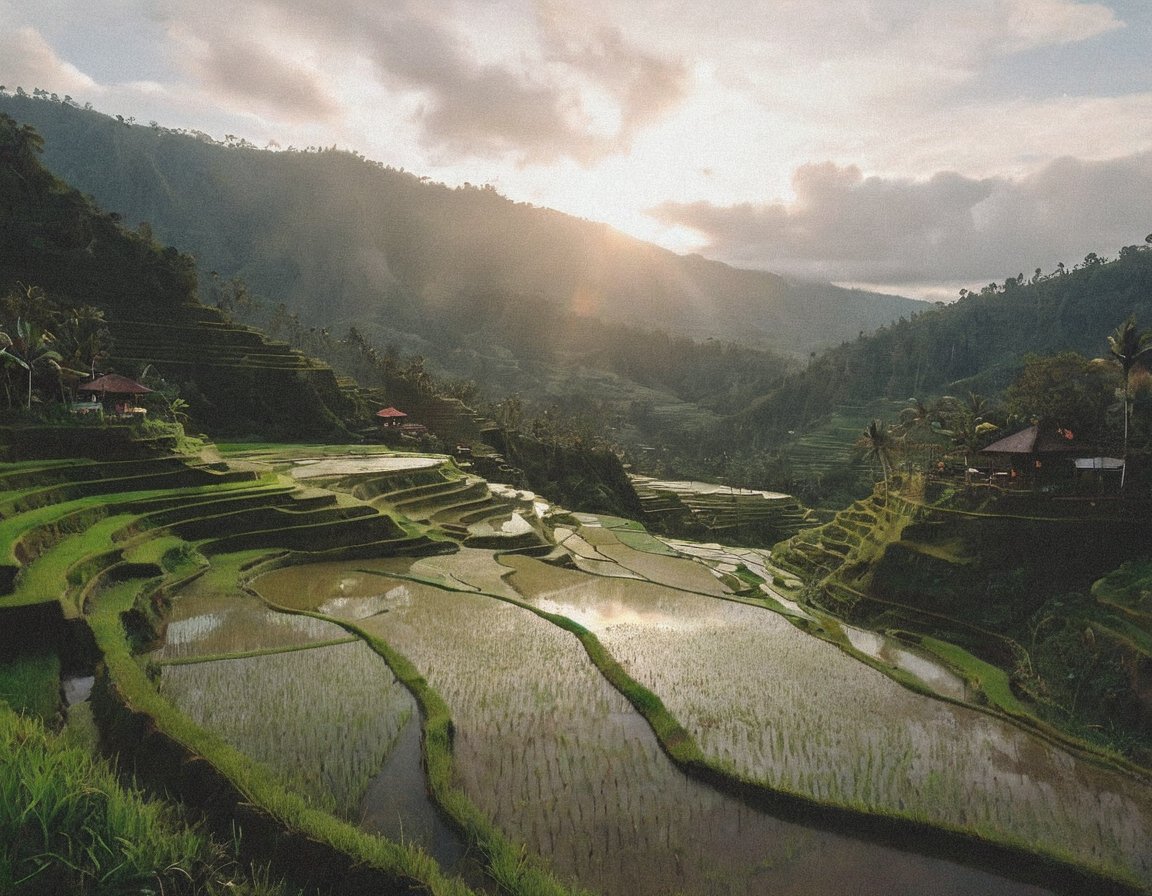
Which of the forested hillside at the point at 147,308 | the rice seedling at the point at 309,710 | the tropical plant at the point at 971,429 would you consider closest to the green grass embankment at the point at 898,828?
the rice seedling at the point at 309,710

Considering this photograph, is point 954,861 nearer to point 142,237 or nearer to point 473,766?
point 473,766

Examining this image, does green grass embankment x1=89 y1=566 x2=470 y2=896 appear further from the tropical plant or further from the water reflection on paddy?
the tropical plant

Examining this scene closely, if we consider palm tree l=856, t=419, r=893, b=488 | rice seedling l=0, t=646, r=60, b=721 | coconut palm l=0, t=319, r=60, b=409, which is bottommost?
rice seedling l=0, t=646, r=60, b=721

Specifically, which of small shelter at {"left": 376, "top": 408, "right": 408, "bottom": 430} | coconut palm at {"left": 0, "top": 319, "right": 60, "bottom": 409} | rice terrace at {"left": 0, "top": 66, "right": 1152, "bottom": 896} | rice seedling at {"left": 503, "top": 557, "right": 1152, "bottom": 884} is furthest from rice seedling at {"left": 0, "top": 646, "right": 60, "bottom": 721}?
small shelter at {"left": 376, "top": 408, "right": 408, "bottom": 430}

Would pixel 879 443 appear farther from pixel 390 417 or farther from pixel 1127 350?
pixel 390 417

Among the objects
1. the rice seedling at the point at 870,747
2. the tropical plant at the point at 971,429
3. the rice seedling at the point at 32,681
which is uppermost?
the tropical plant at the point at 971,429

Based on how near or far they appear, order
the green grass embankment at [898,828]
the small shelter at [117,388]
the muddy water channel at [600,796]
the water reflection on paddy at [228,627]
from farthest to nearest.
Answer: the small shelter at [117,388], the water reflection on paddy at [228,627], the green grass embankment at [898,828], the muddy water channel at [600,796]

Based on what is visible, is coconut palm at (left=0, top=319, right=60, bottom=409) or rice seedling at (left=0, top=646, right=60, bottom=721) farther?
coconut palm at (left=0, top=319, right=60, bottom=409)

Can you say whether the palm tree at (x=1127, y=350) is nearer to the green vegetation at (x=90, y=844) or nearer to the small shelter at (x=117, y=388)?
the green vegetation at (x=90, y=844)
